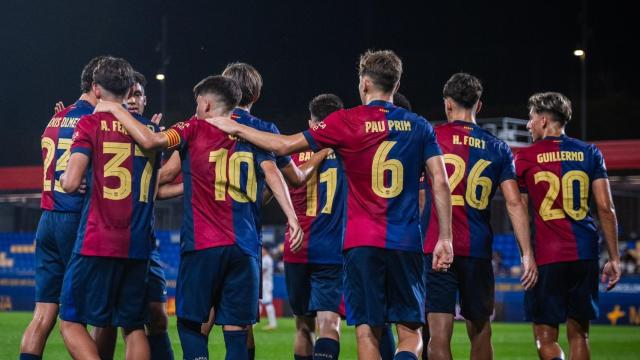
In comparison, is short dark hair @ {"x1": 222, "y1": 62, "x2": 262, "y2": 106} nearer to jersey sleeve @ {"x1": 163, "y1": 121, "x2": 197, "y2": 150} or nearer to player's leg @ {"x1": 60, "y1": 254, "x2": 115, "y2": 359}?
jersey sleeve @ {"x1": 163, "y1": 121, "x2": 197, "y2": 150}

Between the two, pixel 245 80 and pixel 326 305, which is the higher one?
pixel 245 80

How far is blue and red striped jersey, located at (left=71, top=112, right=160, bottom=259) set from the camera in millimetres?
5703

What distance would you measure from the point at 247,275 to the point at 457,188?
6.00 ft

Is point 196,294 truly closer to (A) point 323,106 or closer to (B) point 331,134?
(B) point 331,134

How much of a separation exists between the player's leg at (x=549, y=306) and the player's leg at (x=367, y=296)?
78.4 inches

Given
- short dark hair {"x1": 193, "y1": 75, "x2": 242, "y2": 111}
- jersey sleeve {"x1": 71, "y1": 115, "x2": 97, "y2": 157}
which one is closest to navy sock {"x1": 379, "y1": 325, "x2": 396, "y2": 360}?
short dark hair {"x1": 193, "y1": 75, "x2": 242, "y2": 111}

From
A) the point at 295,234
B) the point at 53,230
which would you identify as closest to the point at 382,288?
the point at 295,234

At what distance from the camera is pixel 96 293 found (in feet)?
18.7

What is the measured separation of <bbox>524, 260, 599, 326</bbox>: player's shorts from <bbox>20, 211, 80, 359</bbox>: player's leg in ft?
11.7

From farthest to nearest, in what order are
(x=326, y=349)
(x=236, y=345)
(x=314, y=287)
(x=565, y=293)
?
(x=314, y=287), (x=565, y=293), (x=326, y=349), (x=236, y=345)

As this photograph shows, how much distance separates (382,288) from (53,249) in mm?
2517

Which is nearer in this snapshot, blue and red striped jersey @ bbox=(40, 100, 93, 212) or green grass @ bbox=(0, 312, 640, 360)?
blue and red striped jersey @ bbox=(40, 100, 93, 212)

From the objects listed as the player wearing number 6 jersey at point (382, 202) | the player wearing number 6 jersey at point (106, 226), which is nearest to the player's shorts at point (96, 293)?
the player wearing number 6 jersey at point (106, 226)

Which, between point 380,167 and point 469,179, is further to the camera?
point 469,179
